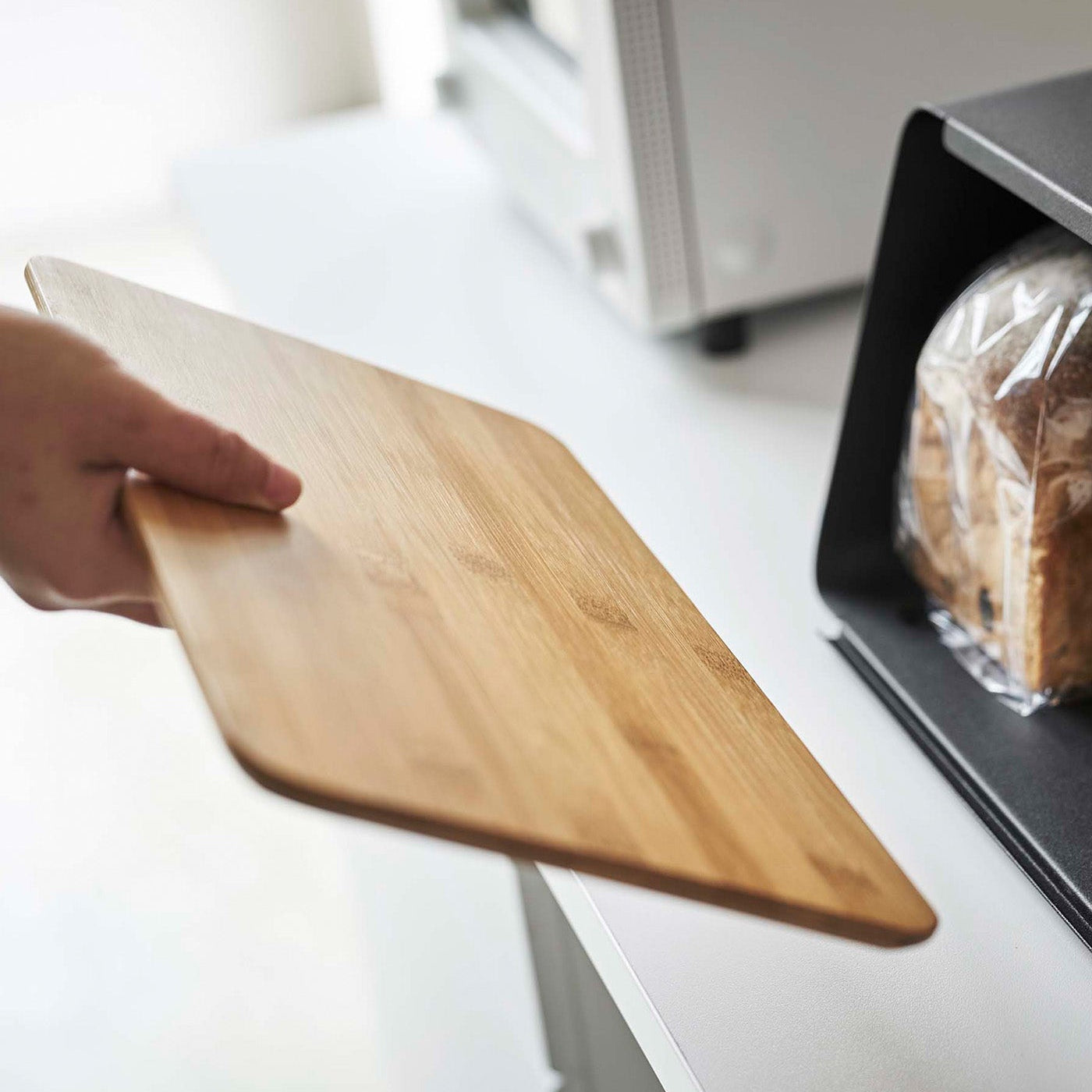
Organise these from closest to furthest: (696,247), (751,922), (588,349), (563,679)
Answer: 1. (563,679)
2. (751,922)
3. (696,247)
4. (588,349)

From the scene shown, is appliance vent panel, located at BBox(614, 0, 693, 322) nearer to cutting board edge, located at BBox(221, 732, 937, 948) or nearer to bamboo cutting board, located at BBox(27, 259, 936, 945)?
bamboo cutting board, located at BBox(27, 259, 936, 945)

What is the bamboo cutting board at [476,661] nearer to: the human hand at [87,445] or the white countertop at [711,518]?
the human hand at [87,445]

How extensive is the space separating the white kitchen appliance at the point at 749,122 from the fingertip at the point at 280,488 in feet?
1.65

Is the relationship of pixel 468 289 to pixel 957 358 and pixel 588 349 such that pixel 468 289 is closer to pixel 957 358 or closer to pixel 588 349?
pixel 588 349

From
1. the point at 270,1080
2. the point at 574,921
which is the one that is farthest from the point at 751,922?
the point at 270,1080

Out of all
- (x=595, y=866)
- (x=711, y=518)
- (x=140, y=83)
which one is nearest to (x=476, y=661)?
(x=595, y=866)

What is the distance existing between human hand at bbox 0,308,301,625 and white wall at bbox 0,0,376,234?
2784mm

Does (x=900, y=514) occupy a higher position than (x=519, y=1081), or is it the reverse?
(x=900, y=514)

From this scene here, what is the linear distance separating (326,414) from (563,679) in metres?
0.19

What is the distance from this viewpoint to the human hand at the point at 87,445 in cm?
44

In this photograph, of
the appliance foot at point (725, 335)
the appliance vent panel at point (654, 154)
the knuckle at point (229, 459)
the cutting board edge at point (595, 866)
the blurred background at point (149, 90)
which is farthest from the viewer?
the blurred background at point (149, 90)

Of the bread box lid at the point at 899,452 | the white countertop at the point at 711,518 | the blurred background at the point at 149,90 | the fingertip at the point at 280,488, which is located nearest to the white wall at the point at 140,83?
the blurred background at the point at 149,90

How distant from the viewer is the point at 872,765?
1.97 ft

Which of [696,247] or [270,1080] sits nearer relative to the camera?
[696,247]
